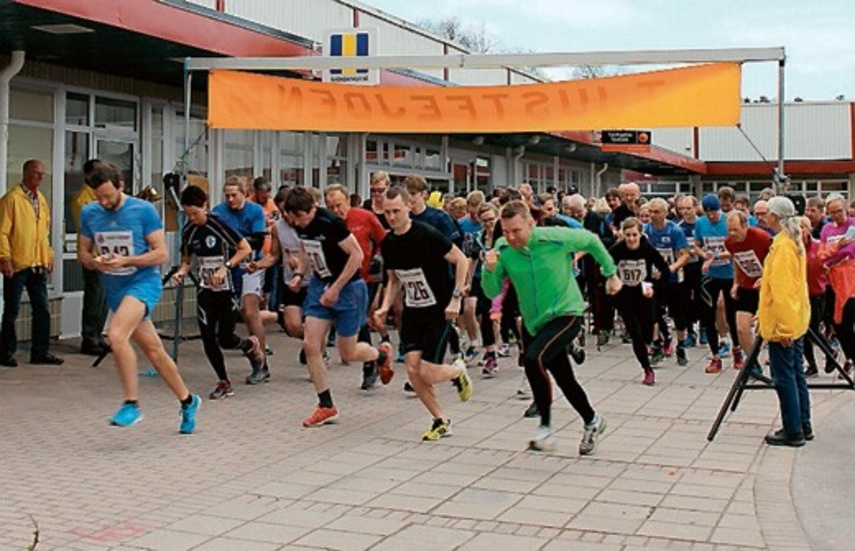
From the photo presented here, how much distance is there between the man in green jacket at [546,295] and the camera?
809 centimetres

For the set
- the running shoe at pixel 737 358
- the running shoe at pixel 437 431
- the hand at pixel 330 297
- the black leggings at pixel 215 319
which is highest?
the hand at pixel 330 297

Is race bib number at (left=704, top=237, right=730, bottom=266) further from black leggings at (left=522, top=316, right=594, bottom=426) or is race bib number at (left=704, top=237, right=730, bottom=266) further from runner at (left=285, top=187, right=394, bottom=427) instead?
black leggings at (left=522, top=316, right=594, bottom=426)

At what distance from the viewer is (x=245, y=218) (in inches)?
452

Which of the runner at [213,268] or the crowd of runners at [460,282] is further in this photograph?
the runner at [213,268]

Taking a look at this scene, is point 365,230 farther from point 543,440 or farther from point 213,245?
point 543,440

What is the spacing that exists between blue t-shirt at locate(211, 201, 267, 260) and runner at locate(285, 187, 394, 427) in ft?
6.24

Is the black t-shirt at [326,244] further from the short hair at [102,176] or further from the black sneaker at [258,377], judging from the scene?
the black sneaker at [258,377]

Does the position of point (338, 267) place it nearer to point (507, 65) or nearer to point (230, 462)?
Result: point (230, 462)

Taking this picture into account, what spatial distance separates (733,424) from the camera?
9664 mm

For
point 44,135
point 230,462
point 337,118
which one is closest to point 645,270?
point 337,118

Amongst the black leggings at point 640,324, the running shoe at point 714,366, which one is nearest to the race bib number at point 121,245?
the black leggings at point 640,324

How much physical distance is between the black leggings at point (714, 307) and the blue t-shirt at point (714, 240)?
0.09 metres

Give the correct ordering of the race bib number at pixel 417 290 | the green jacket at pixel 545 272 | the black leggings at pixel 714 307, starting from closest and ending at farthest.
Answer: the green jacket at pixel 545 272, the race bib number at pixel 417 290, the black leggings at pixel 714 307

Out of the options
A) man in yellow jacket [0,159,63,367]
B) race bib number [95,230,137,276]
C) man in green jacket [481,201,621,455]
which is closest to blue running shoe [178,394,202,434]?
race bib number [95,230,137,276]
